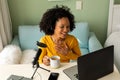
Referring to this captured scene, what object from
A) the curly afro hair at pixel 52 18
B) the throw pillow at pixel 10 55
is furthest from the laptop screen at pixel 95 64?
the throw pillow at pixel 10 55

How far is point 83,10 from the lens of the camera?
2.62 metres

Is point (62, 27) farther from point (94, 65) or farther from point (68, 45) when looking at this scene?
point (94, 65)

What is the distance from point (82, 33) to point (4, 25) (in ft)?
3.42

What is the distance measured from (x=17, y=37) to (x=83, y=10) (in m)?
1.02

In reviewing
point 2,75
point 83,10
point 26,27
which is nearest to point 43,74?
point 2,75

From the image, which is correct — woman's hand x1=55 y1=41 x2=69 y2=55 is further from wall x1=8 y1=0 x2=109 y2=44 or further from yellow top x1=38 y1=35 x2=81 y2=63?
wall x1=8 y1=0 x2=109 y2=44

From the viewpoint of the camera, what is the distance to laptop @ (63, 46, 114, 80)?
46.1 inches

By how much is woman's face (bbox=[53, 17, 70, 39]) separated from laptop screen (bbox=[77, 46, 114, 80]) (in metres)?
0.42

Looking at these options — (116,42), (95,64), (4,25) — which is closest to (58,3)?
(4,25)

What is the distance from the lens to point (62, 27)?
1.55 metres

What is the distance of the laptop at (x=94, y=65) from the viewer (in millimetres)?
1172

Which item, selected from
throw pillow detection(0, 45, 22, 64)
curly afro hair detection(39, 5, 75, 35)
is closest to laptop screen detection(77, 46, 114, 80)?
curly afro hair detection(39, 5, 75, 35)

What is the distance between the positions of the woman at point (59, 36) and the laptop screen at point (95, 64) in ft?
1.34

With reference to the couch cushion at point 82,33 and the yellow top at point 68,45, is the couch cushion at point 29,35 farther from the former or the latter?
the yellow top at point 68,45
